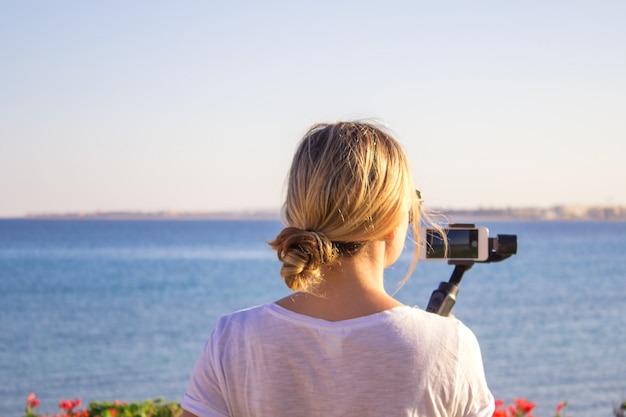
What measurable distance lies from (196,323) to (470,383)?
21355 millimetres

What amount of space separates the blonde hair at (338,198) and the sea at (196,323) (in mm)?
292

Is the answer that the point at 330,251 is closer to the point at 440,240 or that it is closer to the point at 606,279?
the point at 440,240

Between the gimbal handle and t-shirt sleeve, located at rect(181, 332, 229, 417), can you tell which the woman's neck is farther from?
the gimbal handle

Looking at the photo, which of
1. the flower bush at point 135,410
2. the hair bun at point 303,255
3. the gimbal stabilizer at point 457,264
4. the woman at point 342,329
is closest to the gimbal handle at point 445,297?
the gimbal stabilizer at point 457,264

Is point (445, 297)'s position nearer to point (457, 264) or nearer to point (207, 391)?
point (457, 264)

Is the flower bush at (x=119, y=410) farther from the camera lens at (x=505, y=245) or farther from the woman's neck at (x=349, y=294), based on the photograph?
the woman's neck at (x=349, y=294)

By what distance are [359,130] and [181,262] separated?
52069mm

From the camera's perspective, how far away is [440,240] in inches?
84.7

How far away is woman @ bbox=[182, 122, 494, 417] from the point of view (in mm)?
1549

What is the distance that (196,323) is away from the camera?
73.8ft

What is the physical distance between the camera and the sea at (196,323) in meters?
13.1

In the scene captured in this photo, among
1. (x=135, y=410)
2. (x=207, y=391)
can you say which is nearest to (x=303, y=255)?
(x=207, y=391)

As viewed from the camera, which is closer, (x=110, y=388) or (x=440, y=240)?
(x=440, y=240)

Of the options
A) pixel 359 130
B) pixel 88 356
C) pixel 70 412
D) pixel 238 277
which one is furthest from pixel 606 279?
pixel 359 130
